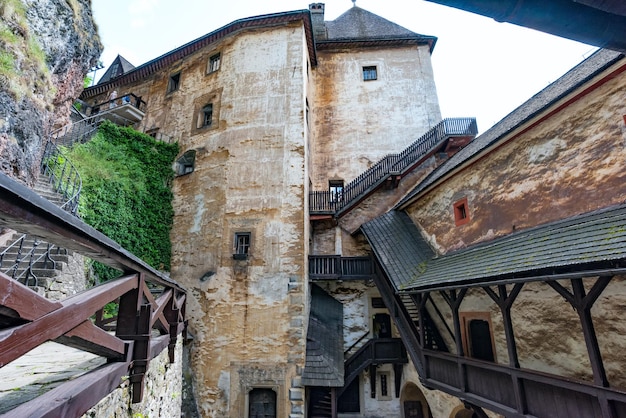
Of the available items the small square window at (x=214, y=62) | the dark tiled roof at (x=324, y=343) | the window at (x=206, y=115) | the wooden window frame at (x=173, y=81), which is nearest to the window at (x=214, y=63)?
the small square window at (x=214, y=62)

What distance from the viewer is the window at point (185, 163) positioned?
13.7 meters

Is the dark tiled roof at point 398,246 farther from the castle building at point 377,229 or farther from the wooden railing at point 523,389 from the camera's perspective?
the wooden railing at point 523,389

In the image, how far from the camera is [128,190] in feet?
39.7

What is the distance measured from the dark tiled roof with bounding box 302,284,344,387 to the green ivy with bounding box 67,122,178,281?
232 inches

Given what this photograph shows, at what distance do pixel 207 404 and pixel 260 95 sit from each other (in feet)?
37.1

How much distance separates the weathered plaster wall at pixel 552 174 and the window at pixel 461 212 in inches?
5.2

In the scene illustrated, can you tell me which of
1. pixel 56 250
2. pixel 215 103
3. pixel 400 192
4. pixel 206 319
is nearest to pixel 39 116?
pixel 56 250

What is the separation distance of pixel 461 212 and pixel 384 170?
16.9 ft

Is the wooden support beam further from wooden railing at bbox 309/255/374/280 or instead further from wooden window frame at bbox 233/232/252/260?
wooden railing at bbox 309/255/374/280

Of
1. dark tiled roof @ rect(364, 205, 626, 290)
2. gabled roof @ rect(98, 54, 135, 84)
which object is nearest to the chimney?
gabled roof @ rect(98, 54, 135, 84)

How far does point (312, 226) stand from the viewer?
545 inches

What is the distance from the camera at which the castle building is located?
18.9 feet

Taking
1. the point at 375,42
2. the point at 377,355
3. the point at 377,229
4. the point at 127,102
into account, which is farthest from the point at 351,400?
the point at 375,42

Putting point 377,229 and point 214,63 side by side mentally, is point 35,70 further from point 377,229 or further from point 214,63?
point 377,229
